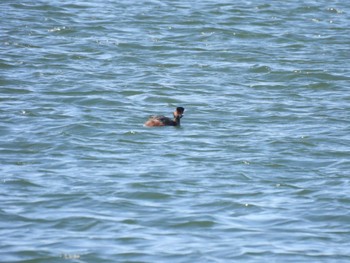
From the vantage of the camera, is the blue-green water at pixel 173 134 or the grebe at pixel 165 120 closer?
the blue-green water at pixel 173 134

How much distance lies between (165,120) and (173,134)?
1.07ft

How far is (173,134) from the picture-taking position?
593 inches

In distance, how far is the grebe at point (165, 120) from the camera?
15.3 metres

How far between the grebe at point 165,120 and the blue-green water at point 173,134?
17cm

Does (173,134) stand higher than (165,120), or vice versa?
(165,120)

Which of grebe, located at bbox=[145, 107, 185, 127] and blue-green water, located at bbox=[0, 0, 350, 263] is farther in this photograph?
grebe, located at bbox=[145, 107, 185, 127]

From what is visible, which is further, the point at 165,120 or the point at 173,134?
the point at 165,120

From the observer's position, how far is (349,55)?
21.5 metres

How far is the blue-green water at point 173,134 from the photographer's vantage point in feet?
34.0

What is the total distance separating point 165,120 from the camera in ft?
50.2

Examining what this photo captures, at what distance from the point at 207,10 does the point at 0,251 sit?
1751cm

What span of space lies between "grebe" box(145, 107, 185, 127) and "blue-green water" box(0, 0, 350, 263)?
170 millimetres

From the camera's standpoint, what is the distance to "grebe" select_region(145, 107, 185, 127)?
50.1ft

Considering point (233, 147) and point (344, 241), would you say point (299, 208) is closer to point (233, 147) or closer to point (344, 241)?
point (344, 241)
